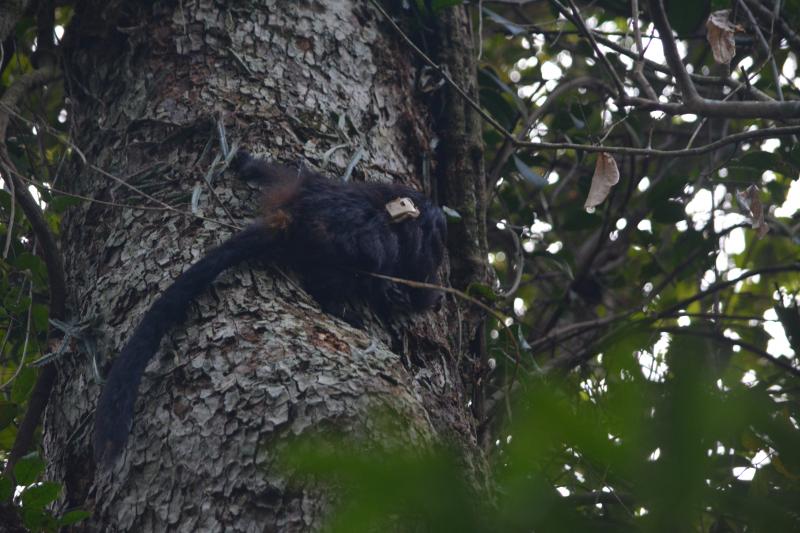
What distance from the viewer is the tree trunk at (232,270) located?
1.65m

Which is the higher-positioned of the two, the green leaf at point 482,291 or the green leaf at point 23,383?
the green leaf at point 482,291

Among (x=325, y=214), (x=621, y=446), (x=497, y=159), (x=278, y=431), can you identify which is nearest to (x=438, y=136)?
(x=497, y=159)

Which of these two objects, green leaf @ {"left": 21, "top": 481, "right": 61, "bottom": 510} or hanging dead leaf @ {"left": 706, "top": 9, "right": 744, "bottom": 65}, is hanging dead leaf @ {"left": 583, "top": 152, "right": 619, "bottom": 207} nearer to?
hanging dead leaf @ {"left": 706, "top": 9, "right": 744, "bottom": 65}

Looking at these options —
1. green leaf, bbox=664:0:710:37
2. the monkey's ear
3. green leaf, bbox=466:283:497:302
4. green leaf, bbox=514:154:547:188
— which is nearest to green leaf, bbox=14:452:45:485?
the monkey's ear

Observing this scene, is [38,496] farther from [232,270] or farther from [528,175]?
[528,175]

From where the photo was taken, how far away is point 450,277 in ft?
8.89

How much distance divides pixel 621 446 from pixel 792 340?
6.86 ft

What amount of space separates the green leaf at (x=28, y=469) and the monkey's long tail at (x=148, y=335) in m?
0.12

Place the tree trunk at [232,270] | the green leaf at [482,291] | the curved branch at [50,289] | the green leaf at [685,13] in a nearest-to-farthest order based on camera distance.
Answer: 1. the tree trunk at [232,270]
2. the curved branch at [50,289]
3. the green leaf at [482,291]
4. the green leaf at [685,13]

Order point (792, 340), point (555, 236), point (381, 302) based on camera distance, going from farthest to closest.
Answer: point (555, 236) → point (792, 340) → point (381, 302)

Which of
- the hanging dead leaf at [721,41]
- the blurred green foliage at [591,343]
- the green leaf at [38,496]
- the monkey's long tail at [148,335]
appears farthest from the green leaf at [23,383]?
the hanging dead leaf at [721,41]

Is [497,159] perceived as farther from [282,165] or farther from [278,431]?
[278,431]

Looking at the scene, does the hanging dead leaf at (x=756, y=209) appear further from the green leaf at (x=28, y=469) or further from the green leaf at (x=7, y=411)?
the green leaf at (x=7, y=411)

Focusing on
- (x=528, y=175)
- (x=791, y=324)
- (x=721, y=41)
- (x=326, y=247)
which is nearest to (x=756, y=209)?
(x=791, y=324)
